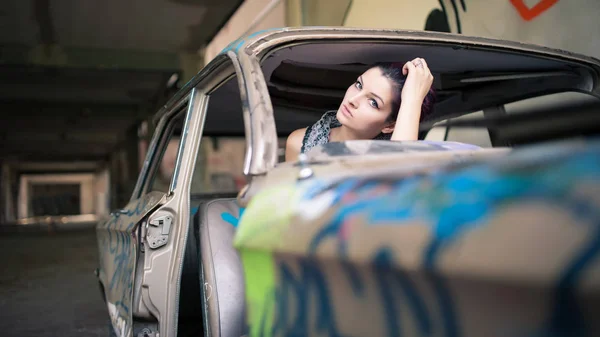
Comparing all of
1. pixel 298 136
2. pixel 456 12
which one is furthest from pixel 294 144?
pixel 456 12

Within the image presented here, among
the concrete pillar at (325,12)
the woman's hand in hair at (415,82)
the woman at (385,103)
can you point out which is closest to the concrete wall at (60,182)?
the concrete pillar at (325,12)

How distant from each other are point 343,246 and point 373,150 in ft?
1.16

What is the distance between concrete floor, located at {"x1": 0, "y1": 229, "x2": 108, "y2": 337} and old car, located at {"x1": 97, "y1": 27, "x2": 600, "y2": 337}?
172cm

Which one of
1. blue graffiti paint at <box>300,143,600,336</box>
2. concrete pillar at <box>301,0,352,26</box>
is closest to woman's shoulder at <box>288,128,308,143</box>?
blue graffiti paint at <box>300,143,600,336</box>

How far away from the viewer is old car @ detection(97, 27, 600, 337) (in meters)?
0.62

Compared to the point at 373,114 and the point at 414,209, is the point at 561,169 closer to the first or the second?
the point at 414,209

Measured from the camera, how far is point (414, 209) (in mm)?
783

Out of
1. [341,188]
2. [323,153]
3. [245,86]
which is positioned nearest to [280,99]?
[245,86]

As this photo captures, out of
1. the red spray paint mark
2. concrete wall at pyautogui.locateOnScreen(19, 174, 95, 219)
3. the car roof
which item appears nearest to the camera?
the car roof

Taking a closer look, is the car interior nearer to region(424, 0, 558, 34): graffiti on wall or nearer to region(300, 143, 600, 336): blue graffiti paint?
region(300, 143, 600, 336): blue graffiti paint

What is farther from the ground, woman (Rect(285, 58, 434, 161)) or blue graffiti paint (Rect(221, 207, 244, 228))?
woman (Rect(285, 58, 434, 161))

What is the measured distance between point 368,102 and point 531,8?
2001 millimetres

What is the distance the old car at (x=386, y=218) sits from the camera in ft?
2.04

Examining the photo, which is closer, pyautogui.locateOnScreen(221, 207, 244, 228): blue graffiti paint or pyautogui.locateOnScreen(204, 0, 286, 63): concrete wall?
pyautogui.locateOnScreen(221, 207, 244, 228): blue graffiti paint
